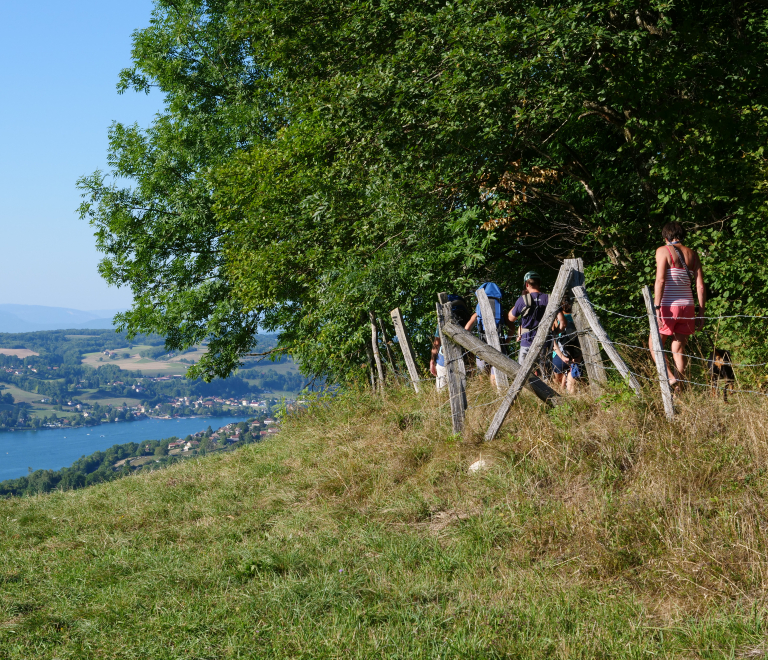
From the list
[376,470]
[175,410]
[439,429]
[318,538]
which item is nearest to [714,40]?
[439,429]

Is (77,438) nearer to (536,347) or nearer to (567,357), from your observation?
(567,357)

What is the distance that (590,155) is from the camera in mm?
11156

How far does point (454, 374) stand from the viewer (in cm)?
683

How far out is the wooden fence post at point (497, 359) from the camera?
610 centimetres

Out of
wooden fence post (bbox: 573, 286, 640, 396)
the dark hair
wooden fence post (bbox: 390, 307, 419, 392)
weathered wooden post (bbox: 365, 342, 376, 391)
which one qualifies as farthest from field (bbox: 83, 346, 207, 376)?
wooden fence post (bbox: 573, 286, 640, 396)

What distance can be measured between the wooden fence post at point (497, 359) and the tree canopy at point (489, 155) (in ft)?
8.80

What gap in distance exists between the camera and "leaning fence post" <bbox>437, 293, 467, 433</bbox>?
6.66 m

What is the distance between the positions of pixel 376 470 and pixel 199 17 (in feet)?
56.1

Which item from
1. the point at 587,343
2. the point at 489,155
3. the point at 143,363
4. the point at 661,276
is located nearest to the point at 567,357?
the point at 587,343

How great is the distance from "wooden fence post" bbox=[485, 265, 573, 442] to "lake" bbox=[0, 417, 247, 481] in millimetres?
108952

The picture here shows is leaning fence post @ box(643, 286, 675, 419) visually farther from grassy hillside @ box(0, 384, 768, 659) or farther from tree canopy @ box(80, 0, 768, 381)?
tree canopy @ box(80, 0, 768, 381)

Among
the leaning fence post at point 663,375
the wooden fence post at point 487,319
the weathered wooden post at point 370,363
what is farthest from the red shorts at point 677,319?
the weathered wooden post at point 370,363

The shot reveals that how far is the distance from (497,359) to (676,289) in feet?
6.24

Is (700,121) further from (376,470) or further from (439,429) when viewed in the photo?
(376,470)
